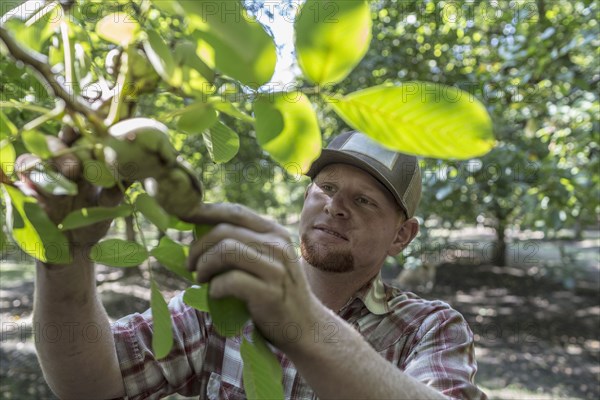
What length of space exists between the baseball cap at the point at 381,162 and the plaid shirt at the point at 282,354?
329 millimetres

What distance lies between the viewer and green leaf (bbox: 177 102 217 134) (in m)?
0.66

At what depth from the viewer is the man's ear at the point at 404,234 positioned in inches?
79.5

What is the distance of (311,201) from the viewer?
1.84 metres

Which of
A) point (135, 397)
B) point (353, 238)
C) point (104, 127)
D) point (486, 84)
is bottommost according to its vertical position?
point (135, 397)

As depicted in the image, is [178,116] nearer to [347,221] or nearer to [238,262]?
[238,262]

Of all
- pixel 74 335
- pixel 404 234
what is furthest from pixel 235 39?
pixel 404 234

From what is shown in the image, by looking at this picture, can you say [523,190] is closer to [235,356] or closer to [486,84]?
[486,84]

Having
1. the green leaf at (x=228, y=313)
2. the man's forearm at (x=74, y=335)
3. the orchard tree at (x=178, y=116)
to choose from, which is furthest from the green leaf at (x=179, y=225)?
the man's forearm at (x=74, y=335)

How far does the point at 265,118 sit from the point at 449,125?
9.2 inches

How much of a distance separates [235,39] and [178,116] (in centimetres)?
15

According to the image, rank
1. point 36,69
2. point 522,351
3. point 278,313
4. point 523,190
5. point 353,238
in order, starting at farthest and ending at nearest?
point 522,351 → point 523,190 → point 353,238 → point 278,313 → point 36,69

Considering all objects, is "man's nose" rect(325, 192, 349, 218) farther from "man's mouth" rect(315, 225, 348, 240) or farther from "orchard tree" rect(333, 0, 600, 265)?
"orchard tree" rect(333, 0, 600, 265)

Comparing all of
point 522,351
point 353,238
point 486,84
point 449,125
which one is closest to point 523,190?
point 486,84

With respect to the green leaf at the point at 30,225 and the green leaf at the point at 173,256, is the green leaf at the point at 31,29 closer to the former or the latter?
the green leaf at the point at 30,225
